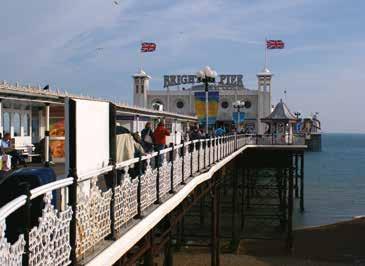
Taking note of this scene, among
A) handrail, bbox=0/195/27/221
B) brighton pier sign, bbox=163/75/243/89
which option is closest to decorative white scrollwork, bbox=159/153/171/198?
handrail, bbox=0/195/27/221

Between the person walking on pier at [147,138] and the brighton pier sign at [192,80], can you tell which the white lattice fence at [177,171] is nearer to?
the person walking on pier at [147,138]

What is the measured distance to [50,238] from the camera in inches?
167

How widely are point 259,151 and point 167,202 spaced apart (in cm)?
2509

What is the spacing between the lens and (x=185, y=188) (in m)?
10.6

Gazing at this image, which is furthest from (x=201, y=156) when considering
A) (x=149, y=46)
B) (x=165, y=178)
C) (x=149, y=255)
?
(x=149, y=46)

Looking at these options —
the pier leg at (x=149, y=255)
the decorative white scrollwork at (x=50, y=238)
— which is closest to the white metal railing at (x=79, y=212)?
the decorative white scrollwork at (x=50, y=238)

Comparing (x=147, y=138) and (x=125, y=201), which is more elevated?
(x=147, y=138)

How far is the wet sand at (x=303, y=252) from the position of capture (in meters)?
21.1

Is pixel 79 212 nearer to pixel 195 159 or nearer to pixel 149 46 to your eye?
pixel 195 159

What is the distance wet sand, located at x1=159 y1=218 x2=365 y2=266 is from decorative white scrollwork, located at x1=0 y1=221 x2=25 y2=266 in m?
17.0

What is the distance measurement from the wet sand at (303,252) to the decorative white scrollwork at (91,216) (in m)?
15.0

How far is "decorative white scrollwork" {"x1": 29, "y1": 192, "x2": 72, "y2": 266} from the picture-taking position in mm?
3945

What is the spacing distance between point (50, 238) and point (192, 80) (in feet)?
228

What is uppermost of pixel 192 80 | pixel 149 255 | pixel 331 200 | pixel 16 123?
pixel 192 80
